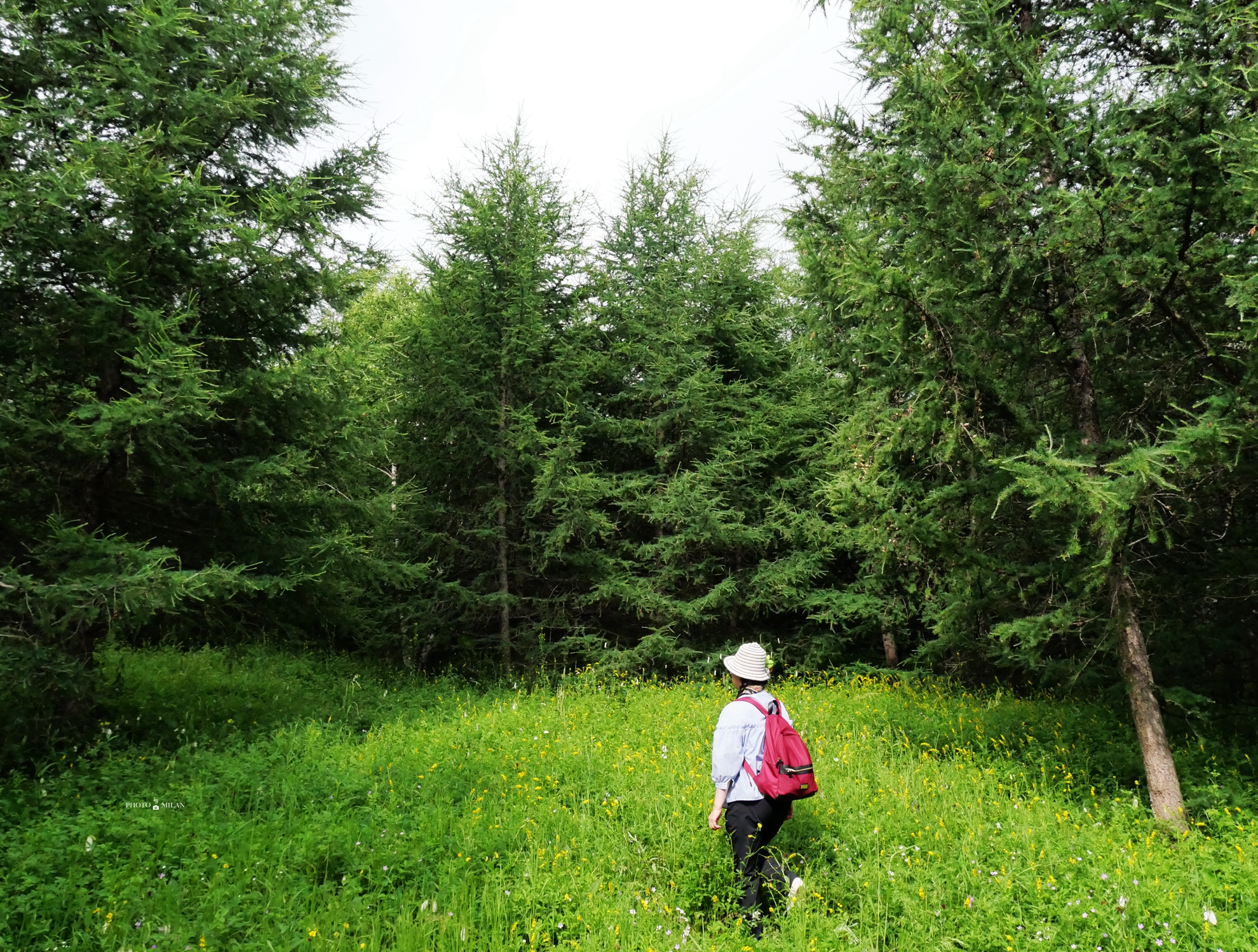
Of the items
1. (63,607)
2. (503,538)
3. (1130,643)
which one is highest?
(503,538)

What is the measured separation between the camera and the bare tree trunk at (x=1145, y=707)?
5359mm

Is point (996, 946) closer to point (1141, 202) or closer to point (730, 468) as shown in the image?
point (1141, 202)

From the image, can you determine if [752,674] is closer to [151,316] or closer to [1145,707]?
[1145,707]

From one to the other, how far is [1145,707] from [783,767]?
132 inches

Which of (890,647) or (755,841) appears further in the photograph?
(890,647)

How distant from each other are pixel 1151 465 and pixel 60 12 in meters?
10.8

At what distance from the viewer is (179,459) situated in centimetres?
713

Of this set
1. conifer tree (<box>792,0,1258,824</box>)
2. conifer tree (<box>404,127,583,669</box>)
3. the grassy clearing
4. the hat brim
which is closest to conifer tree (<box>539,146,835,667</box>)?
conifer tree (<box>404,127,583,669</box>)

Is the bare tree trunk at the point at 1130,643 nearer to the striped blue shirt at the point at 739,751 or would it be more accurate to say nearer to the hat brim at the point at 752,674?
the hat brim at the point at 752,674

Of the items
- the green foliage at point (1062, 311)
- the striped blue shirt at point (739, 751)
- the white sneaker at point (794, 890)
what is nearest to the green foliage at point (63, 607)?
the striped blue shirt at point (739, 751)

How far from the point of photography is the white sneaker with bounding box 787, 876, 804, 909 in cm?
443

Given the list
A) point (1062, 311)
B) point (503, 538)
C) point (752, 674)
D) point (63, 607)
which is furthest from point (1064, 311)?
point (63, 607)

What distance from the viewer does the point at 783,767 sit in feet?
15.2

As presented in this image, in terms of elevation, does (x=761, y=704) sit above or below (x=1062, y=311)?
below
